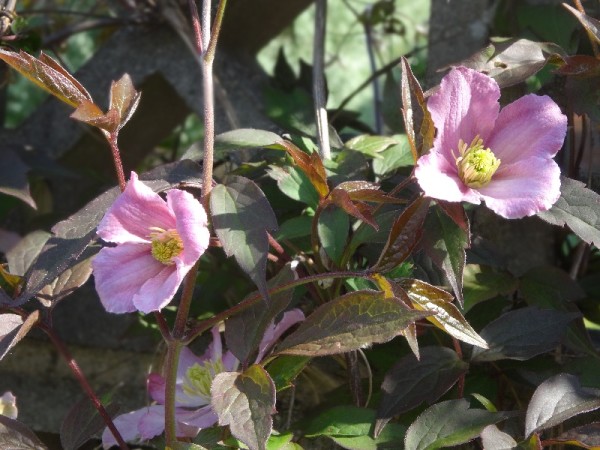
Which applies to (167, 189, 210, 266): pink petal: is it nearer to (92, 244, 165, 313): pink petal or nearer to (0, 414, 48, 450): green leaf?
(92, 244, 165, 313): pink petal

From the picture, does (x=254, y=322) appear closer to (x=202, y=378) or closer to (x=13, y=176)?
(x=202, y=378)

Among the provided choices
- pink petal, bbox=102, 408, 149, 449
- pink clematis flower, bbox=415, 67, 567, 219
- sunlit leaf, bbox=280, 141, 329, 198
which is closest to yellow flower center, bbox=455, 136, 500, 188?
pink clematis flower, bbox=415, 67, 567, 219

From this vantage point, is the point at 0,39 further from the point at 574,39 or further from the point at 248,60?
the point at 574,39

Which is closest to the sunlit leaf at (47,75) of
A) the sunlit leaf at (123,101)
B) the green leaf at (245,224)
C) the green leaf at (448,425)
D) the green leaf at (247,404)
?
the sunlit leaf at (123,101)

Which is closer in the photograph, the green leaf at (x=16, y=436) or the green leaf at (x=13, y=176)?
the green leaf at (x=16, y=436)

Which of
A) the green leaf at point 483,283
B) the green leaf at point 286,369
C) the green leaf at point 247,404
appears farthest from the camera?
the green leaf at point 483,283

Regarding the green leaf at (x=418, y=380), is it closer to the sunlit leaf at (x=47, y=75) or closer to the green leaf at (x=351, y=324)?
the green leaf at (x=351, y=324)

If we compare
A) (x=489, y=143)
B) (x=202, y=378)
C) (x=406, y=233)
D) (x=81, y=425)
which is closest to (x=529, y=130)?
(x=489, y=143)
